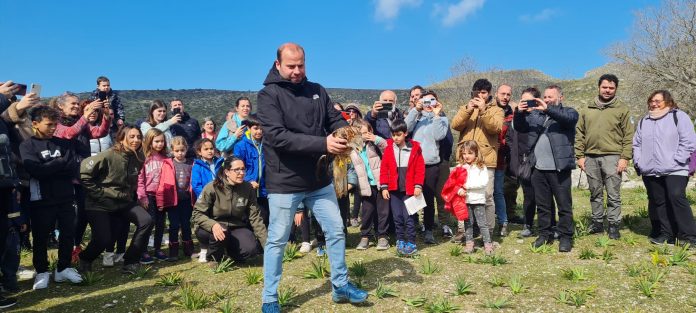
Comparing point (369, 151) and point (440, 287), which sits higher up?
point (369, 151)

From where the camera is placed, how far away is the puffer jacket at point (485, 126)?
670cm

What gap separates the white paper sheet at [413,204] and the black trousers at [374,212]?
51 centimetres

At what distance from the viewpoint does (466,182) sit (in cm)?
628

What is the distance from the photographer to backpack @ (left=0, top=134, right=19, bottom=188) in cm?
423

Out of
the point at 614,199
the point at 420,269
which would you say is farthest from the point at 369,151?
the point at 614,199

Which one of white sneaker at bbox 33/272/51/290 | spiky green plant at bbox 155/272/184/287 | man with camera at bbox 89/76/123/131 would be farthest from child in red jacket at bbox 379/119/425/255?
man with camera at bbox 89/76/123/131

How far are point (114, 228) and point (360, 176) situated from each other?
11.9 feet

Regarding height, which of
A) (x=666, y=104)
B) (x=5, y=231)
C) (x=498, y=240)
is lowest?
(x=498, y=240)

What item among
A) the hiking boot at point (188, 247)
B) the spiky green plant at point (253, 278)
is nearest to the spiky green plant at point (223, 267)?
the spiky green plant at point (253, 278)

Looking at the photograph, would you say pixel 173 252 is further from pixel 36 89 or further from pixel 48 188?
pixel 36 89

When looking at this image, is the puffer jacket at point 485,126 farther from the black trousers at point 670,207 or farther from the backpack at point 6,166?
the backpack at point 6,166

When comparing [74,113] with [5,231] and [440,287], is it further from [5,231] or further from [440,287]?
[440,287]

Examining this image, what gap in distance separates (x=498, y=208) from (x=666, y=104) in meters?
2.99

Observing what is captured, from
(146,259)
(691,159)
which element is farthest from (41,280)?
(691,159)
